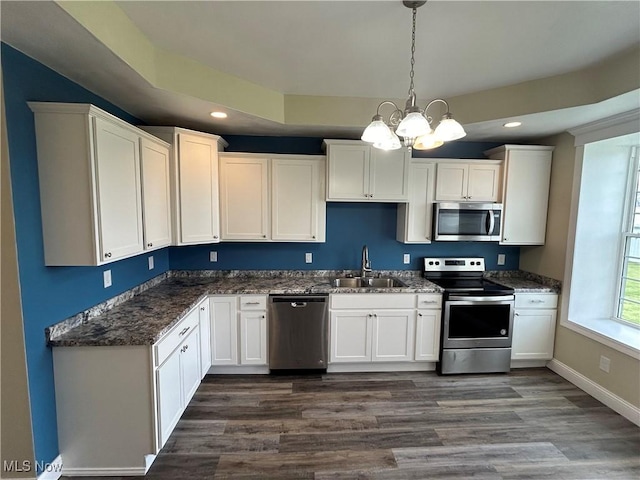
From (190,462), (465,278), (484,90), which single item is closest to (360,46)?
(484,90)

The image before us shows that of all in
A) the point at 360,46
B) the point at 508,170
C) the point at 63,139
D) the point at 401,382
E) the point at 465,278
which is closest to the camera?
the point at 63,139

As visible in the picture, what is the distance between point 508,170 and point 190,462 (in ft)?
12.9

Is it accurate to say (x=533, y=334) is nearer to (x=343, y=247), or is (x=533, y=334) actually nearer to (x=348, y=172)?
(x=343, y=247)

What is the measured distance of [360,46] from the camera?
200cm

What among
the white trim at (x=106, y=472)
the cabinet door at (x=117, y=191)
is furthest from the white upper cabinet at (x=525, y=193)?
the white trim at (x=106, y=472)

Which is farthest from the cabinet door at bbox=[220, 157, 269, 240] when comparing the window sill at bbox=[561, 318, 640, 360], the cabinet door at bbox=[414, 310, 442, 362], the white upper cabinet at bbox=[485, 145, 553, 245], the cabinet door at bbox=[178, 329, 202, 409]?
the window sill at bbox=[561, 318, 640, 360]

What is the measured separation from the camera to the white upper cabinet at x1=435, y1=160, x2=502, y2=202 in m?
3.33

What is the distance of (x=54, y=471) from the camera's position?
6.02 ft

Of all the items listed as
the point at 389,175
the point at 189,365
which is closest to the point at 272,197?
the point at 389,175

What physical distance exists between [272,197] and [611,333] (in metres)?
3.49

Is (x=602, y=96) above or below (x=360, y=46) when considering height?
below

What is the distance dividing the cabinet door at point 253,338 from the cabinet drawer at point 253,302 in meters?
0.05

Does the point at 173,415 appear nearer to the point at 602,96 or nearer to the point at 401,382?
the point at 401,382

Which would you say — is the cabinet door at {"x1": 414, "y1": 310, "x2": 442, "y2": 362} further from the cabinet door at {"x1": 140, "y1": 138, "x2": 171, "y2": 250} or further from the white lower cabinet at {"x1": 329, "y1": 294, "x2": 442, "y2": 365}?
the cabinet door at {"x1": 140, "y1": 138, "x2": 171, "y2": 250}
